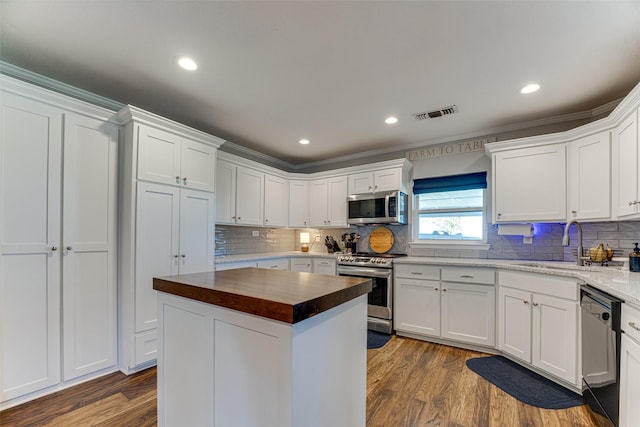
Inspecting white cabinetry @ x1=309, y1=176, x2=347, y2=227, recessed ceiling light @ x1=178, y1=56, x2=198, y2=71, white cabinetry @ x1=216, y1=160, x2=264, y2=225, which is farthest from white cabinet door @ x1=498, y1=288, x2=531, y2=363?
recessed ceiling light @ x1=178, y1=56, x2=198, y2=71

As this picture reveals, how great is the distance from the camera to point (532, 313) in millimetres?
2492

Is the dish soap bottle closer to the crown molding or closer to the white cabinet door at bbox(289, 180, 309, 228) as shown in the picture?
the white cabinet door at bbox(289, 180, 309, 228)

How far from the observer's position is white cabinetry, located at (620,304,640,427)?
139 cm

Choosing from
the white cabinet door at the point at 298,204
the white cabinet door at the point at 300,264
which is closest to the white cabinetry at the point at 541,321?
the white cabinet door at the point at 300,264

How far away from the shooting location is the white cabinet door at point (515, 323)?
253 centimetres

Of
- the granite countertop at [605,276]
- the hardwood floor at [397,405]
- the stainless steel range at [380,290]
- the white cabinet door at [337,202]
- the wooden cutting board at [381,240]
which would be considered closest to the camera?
the granite countertop at [605,276]

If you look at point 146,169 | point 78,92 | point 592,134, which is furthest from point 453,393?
point 78,92

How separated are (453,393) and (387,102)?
258cm

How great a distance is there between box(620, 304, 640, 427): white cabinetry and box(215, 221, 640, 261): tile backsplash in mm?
1658

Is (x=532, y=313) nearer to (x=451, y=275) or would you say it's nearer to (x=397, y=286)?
(x=451, y=275)

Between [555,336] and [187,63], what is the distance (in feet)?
11.9

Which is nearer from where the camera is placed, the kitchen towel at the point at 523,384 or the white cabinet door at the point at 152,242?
the kitchen towel at the point at 523,384

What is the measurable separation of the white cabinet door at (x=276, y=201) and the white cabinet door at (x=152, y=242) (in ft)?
5.05

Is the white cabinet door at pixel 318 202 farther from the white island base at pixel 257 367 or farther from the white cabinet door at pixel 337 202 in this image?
the white island base at pixel 257 367
